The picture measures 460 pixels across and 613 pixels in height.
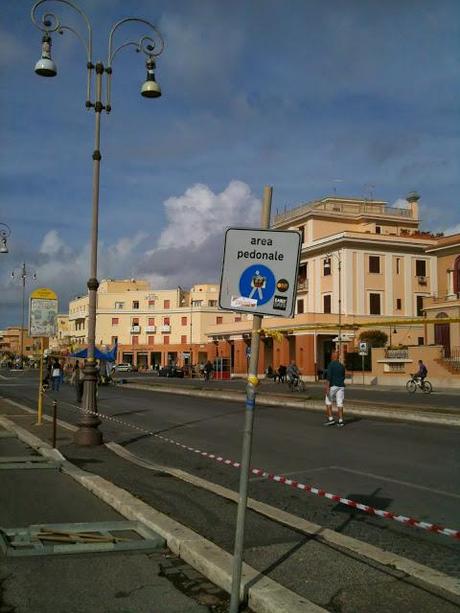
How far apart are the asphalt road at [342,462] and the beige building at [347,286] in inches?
1456

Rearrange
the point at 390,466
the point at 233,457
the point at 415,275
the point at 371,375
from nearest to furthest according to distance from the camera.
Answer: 1. the point at 390,466
2. the point at 233,457
3. the point at 371,375
4. the point at 415,275

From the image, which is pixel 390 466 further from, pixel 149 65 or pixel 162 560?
pixel 149 65

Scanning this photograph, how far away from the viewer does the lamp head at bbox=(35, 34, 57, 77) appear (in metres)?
12.7

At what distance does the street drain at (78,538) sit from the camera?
18.4 ft

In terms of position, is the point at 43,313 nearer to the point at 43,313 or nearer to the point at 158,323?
the point at 43,313

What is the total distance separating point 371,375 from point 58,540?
138 feet

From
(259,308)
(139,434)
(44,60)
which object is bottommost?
(139,434)

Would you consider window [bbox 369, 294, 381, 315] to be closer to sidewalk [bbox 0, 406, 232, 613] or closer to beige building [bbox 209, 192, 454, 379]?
beige building [bbox 209, 192, 454, 379]

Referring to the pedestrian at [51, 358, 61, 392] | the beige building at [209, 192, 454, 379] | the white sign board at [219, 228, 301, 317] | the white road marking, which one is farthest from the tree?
the white sign board at [219, 228, 301, 317]

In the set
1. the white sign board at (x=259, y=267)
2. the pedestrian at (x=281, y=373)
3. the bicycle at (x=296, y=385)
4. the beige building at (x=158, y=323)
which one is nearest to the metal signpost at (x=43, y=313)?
the white sign board at (x=259, y=267)

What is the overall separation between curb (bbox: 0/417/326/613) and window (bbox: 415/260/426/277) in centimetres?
6021

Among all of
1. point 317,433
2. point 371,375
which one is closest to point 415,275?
point 371,375

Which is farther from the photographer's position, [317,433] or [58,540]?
[317,433]

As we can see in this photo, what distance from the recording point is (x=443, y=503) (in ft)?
25.8
